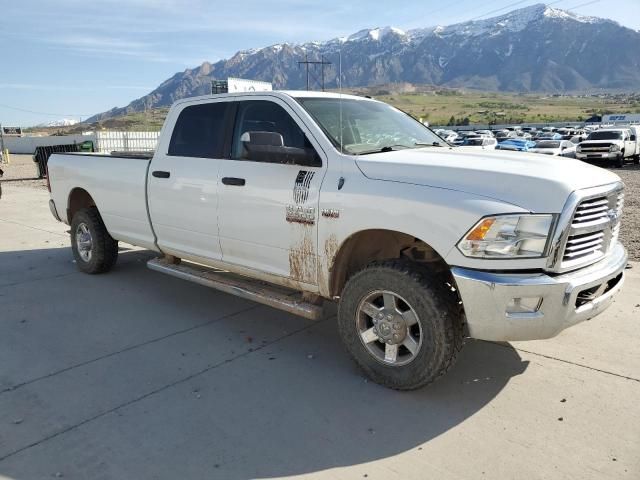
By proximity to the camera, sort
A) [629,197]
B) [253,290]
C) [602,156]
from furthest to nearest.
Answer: [602,156], [629,197], [253,290]

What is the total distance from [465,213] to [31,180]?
65.3 feet

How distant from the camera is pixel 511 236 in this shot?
315 centimetres

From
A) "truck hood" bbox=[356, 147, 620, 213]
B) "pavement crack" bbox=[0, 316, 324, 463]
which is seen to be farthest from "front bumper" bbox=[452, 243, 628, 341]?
"pavement crack" bbox=[0, 316, 324, 463]

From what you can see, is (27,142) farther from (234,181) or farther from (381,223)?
(381,223)

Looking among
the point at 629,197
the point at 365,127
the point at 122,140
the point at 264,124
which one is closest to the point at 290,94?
the point at 264,124

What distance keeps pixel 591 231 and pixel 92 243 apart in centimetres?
536

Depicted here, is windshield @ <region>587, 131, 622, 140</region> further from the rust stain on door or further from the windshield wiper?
the rust stain on door

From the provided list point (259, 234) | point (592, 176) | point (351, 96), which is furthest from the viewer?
point (351, 96)

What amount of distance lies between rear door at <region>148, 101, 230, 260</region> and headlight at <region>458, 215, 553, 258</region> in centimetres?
241

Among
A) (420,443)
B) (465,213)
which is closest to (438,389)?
(420,443)

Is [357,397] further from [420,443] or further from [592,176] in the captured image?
[592,176]

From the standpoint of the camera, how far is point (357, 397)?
3.70 m

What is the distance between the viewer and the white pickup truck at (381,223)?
10.4 feet

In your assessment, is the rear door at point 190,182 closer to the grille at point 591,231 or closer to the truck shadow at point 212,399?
the truck shadow at point 212,399
